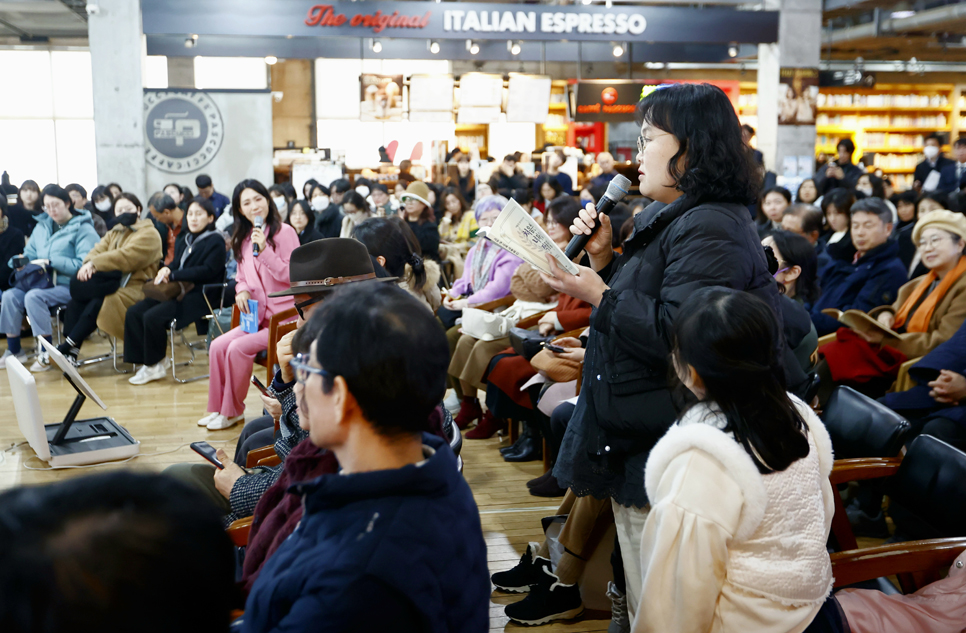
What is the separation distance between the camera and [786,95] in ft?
39.7

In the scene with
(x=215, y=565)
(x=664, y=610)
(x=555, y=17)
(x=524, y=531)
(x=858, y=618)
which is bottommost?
(x=524, y=531)

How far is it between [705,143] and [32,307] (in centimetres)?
597

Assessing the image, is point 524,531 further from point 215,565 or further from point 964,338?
point 215,565

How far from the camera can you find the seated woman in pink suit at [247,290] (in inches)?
181

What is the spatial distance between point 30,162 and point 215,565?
1844 cm

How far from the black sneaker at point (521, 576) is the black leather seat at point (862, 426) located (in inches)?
43.2

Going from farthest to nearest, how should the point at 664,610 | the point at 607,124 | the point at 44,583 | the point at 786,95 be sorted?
the point at 607,124 < the point at 786,95 < the point at 664,610 < the point at 44,583

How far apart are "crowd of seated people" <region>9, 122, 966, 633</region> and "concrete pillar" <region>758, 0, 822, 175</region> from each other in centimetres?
775

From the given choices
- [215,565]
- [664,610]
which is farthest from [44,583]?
[664,610]

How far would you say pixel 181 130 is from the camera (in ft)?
34.7

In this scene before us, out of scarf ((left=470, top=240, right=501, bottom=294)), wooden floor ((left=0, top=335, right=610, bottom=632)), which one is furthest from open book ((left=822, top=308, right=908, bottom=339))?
scarf ((left=470, top=240, right=501, bottom=294))

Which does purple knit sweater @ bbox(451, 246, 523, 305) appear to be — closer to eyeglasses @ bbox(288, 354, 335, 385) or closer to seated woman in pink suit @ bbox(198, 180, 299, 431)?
seated woman in pink suit @ bbox(198, 180, 299, 431)

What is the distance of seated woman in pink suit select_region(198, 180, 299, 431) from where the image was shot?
15.1 ft

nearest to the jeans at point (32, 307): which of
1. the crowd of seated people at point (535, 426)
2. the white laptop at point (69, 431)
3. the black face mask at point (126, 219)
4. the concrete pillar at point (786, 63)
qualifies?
the black face mask at point (126, 219)
